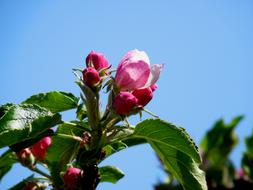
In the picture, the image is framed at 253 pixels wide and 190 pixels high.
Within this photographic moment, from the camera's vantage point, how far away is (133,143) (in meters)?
1.82

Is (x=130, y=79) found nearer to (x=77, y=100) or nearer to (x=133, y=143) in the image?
(x=77, y=100)

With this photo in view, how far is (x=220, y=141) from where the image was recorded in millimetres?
3016

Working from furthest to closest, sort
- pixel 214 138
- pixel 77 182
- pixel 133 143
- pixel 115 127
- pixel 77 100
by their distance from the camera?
1. pixel 214 138
2. pixel 133 143
3. pixel 77 100
4. pixel 115 127
5. pixel 77 182

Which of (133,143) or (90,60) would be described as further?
(133,143)

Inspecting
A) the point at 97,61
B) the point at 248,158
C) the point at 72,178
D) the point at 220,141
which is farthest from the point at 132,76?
the point at 248,158

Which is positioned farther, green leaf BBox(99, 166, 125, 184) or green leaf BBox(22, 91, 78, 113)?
green leaf BBox(99, 166, 125, 184)

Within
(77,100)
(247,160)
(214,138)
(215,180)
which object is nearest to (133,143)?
(77,100)

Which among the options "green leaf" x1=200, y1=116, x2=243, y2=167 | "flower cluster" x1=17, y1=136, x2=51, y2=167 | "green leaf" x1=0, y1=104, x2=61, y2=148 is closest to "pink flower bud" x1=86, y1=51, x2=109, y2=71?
"green leaf" x1=0, y1=104, x2=61, y2=148

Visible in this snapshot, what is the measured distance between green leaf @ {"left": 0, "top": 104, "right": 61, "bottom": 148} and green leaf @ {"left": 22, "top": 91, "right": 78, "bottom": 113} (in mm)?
150

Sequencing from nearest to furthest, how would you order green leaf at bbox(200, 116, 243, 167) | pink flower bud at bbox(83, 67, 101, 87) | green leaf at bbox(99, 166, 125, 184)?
pink flower bud at bbox(83, 67, 101, 87) → green leaf at bbox(99, 166, 125, 184) → green leaf at bbox(200, 116, 243, 167)

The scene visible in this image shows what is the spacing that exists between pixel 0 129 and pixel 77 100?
376mm

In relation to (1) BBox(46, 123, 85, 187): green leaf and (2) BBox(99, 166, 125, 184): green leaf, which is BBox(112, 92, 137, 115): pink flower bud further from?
(2) BBox(99, 166, 125, 184): green leaf

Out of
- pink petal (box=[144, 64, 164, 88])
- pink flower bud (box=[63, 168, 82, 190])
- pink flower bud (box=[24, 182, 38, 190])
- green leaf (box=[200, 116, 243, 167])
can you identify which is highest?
pink petal (box=[144, 64, 164, 88])

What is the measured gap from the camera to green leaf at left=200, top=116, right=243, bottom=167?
2.96 m
